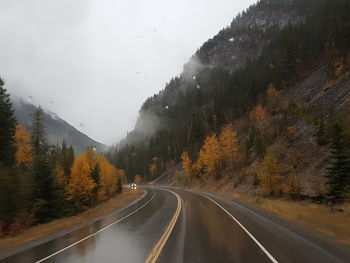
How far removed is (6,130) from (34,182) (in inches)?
281

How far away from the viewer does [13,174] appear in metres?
27.2

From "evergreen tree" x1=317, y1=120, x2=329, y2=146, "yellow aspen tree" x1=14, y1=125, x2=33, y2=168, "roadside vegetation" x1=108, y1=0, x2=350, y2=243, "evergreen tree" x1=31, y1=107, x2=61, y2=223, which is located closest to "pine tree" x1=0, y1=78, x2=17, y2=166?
"evergreen tree" x1=31, y1=107, x2=61, y2=223

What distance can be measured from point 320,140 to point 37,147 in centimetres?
4094

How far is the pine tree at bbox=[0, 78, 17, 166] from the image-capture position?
35.1m

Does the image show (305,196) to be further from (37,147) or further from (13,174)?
(37,147)

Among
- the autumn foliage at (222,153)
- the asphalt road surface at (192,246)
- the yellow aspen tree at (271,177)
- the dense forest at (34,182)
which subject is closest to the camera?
the asphalt road surface at (192,246)

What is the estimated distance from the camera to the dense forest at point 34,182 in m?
26.2

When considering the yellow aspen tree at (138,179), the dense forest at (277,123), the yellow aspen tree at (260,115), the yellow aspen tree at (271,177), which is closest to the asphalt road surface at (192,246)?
the dense forest at (277,123)

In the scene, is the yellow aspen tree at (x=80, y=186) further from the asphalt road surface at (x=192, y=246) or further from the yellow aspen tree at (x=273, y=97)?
the yellow aspen tree at (x=273, y=97)

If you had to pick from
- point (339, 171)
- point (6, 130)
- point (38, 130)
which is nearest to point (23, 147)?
point (38, 130)

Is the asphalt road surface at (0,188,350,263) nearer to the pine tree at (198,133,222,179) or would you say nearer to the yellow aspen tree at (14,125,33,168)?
the yellow aspen tree at (14,125,33,168)

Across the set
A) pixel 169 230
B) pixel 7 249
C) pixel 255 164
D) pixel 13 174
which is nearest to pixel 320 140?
pixel 255 164

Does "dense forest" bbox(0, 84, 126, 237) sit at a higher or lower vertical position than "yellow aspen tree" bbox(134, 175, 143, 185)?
lower

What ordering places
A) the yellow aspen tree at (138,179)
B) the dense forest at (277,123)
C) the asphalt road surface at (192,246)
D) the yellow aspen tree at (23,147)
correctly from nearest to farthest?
1. the asphalt road surface at (192,246)
2. the dense forest at (277,123)
3. the yellow aspen tree at (23,147)
4. the yellow aspen tree at (138,179)
